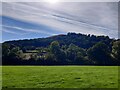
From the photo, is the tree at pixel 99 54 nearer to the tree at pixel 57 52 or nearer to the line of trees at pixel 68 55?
the line of trees at pixel 68 55

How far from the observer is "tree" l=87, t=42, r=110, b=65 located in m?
18.4

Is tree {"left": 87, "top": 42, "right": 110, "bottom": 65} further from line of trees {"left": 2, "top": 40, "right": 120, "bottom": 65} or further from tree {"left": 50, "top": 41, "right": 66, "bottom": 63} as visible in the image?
tree {"left": 50, "top": 41, "right": 66, "bottom": 63}

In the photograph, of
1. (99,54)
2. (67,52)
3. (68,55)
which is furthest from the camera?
(99,54)

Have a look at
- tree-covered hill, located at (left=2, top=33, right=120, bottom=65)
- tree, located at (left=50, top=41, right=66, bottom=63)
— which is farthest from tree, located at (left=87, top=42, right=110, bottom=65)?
tree, located at (left=50, top=41, right=66, bottom=63)

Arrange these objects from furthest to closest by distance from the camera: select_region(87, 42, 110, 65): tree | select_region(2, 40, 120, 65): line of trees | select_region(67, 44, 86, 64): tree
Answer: select_region(87, 42, 110, 65): tree < select_region(67, 44, 86, 64): tree < select_region(2, 40, 120, 65): line of trees

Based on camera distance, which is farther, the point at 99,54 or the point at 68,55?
the point at 99,54

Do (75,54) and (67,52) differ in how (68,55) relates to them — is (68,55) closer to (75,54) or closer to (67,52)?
(75,54)

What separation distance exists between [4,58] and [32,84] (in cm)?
580

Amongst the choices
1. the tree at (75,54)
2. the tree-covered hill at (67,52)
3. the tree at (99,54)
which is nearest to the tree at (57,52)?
the tree-covered hill at (67,52)

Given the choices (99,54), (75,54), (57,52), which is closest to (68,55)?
(75,54)

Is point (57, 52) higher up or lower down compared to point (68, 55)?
higher up

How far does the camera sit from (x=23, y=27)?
515 inches

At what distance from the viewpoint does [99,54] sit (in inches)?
773

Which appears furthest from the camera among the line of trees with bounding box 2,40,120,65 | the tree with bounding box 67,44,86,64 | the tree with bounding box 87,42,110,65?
the tree with bounding box 87,42,110,65
